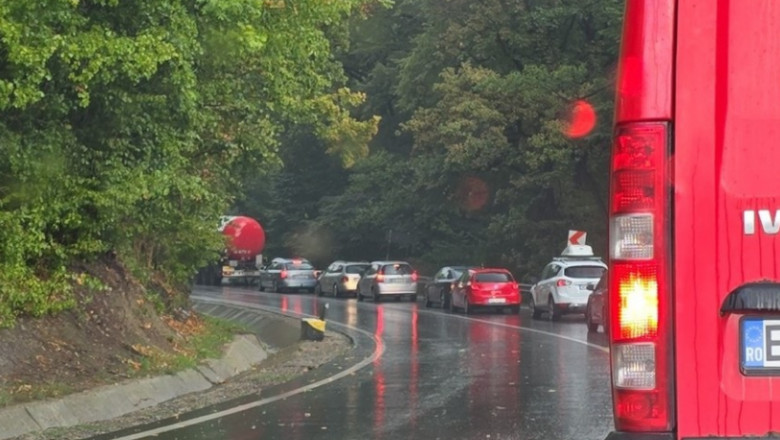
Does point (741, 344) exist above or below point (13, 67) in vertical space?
below

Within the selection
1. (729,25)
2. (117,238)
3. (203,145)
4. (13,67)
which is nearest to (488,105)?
(203,145)

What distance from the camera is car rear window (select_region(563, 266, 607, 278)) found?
31.7 meters

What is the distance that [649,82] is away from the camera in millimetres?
4078

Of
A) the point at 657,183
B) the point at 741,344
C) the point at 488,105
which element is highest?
the point at 488,105

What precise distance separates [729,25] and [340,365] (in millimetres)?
16282

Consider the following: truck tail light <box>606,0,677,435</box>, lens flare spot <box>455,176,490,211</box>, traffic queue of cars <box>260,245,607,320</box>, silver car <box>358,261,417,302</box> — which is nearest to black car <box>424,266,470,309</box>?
traffic queue of cars <box>260,245,607,320</box>

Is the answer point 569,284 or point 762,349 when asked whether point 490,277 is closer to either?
point 569,284

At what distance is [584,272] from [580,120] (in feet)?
37.4

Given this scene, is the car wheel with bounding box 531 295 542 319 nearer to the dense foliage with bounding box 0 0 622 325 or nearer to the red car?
the red car

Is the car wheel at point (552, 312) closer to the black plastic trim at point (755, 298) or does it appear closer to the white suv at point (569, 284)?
the white suv at point (569, 284)

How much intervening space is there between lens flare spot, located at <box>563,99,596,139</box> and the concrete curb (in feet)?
83.4

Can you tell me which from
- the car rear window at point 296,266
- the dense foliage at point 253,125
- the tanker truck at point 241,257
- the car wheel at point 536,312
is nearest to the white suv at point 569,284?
the car wheel at point 536,312

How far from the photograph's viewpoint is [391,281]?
4769cm

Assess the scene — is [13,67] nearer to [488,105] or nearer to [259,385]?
[259,385]
